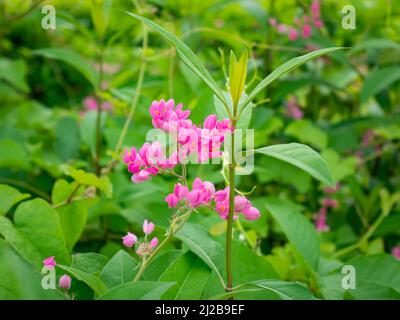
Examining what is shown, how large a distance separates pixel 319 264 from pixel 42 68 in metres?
2.30

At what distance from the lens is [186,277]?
0.66m

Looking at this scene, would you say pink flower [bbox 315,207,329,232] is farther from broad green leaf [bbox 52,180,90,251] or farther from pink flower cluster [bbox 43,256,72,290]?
pink flower cluster [bbox 43,256,72,290]

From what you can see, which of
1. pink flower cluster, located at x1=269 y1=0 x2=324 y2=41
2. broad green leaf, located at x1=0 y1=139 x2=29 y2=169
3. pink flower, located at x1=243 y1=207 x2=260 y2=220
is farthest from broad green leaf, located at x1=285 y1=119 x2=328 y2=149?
pink flower, located at x1=243 y1=207 x2=260 y2=220

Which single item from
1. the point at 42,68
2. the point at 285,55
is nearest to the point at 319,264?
the point at 285,55

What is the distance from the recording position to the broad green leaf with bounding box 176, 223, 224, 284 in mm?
672

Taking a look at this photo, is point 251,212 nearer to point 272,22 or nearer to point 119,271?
point 119,271

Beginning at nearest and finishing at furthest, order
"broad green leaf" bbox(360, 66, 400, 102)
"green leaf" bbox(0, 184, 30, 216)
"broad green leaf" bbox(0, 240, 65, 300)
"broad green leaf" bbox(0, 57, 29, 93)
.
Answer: "broad green leaf" bbox(0, 240, 65, 300) → "green leaf" bbox(0, 184, 30, 216) → "broad green leaf" bbox(360, 66, 400, 102) → "broad green leaf" bbox(0, 57, 29, 93)

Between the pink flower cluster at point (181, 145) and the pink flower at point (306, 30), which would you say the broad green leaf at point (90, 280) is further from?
the pink flower at point (306, 30)

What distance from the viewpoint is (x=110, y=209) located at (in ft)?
3.54

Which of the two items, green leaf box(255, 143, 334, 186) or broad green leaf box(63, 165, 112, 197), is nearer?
green leaf box(255, 143, 334, 186)

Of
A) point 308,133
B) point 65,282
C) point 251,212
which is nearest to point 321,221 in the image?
point 308,133

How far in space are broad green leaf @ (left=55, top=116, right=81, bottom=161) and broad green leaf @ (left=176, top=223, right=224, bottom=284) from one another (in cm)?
73

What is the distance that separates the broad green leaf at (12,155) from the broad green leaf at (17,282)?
1.69 feet

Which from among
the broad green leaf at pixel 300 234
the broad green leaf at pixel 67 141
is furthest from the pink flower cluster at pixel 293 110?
the broad green leaf at pixel 300 234
